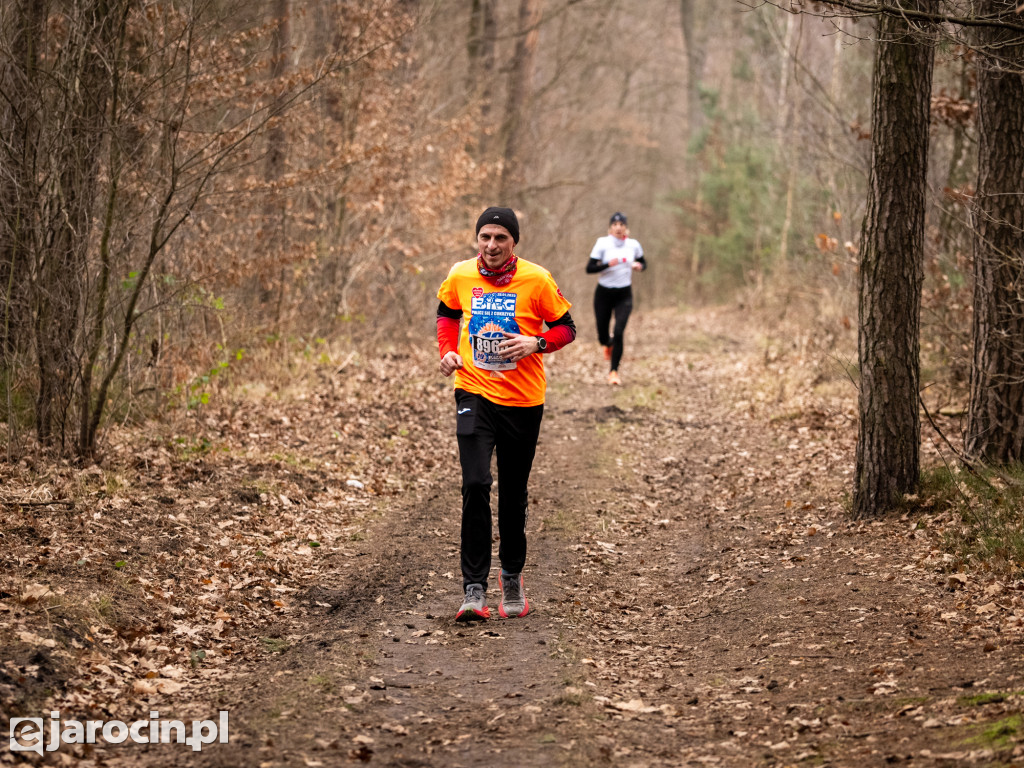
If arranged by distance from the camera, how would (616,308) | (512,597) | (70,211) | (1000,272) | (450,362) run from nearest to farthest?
(450,362)
(512,597)
(1000,272)
(70,211)
(616,308)

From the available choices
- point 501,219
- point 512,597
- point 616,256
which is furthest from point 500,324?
point 616,256

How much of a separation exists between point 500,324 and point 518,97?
18252mm

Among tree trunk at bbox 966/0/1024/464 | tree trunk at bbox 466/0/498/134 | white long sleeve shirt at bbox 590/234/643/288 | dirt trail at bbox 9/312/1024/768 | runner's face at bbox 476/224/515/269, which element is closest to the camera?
dirt trail at bbox 9/312/1024/768

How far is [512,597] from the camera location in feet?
21.5

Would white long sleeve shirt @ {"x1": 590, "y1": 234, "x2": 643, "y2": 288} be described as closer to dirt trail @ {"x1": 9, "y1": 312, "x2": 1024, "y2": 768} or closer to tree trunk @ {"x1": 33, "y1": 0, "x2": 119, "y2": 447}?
dirt trail @ {"x1": 9, "y1": 312, "x2": 1024, "y2": 768}

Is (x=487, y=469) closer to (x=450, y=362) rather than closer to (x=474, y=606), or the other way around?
(x=450, y=362)

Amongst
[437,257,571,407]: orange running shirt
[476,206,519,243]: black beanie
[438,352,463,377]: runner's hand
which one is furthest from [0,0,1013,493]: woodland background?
[438,352,463,377]: runner's hand

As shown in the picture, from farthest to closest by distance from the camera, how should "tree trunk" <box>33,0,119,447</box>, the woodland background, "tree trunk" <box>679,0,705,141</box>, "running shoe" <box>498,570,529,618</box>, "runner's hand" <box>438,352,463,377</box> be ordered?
"tree trunk" <box>679,0,705,141</box>, the woodland background, "tree trunk" <box>33,0,119,447</box>, "running shoe" <box>498,570,529,618</box>, "runner's hand" <box>438,352,463,377</box>

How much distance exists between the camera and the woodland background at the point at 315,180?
27.1 feet

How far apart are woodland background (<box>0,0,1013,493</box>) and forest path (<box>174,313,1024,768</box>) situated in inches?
116

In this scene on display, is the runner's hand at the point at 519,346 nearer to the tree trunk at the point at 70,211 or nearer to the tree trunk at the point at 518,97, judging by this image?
the tree trunk at the point at 70,211

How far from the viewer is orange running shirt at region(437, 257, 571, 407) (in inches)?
249

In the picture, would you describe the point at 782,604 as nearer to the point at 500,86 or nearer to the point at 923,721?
the point at 923,721

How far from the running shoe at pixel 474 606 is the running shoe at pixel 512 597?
0.50 feet
